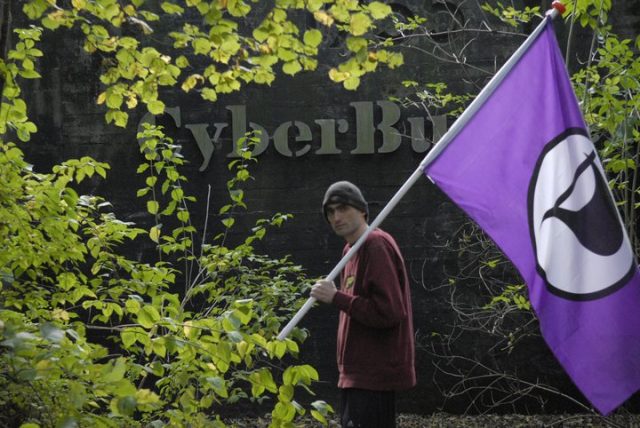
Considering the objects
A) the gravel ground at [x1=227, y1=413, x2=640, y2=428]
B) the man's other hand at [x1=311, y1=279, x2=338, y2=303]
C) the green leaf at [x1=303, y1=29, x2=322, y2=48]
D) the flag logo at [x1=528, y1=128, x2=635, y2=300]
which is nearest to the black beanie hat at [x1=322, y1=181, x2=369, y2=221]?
the man's other hand at [x1=311, y1=279, x2=338, y2=303]

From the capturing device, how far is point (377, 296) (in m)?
4.08

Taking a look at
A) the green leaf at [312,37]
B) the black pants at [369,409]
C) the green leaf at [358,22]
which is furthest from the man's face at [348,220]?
the green leaf at [358,22]

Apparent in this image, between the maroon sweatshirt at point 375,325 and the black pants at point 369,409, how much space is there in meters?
0.05

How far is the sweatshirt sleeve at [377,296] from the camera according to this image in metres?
4.06

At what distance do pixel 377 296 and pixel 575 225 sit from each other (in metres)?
0.89

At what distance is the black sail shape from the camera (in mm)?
3705

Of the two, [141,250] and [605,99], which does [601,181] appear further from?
[141,250]

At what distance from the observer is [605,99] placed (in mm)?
5094

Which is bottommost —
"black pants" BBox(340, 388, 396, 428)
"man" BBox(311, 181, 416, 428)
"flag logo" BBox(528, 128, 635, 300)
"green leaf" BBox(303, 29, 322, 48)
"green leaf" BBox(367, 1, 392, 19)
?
"black pants" BBox(340, 388, 396, 428)

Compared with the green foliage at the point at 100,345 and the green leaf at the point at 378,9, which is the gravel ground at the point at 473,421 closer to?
the green foliage at the point at 100,345

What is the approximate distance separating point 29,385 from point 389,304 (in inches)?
60.1

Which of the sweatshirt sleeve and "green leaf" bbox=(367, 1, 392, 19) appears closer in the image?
"green leaf" bbox=(367, 1, 392, 19)

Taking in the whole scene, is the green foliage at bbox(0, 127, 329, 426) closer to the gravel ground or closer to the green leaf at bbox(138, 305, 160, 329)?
the green leaf at bbox(138, 305, 160, 329)

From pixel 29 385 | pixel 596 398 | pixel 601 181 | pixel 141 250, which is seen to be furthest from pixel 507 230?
pixel 141 250
